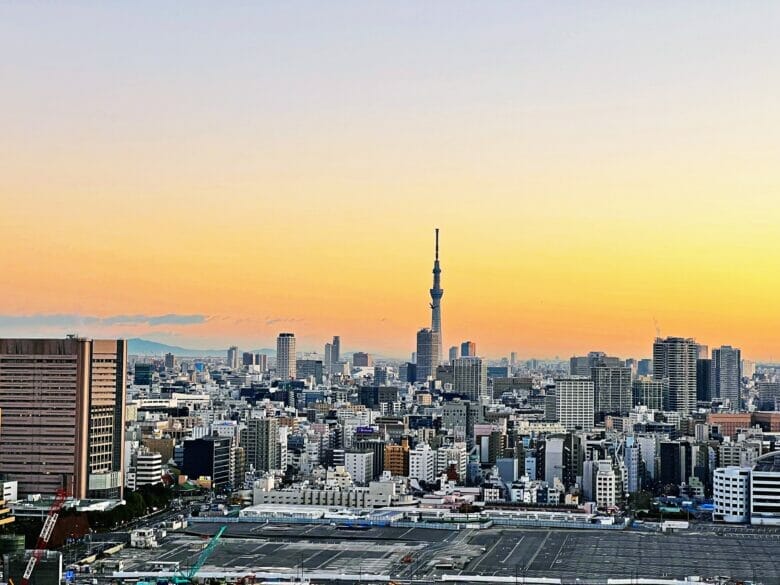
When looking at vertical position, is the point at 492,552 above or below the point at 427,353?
below

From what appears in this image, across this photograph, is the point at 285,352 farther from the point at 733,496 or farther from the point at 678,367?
the point at 733,496

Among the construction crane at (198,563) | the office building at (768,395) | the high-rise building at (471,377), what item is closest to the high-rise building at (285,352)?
the high-rise building at (471,377)

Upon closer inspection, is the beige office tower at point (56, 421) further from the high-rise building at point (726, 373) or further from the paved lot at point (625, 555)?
the high-rise building at point (726, 373)

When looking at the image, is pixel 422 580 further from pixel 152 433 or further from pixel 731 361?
pixel 731 361

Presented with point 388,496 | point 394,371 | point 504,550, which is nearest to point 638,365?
point 394,371

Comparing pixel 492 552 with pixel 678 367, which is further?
pixel 678 367

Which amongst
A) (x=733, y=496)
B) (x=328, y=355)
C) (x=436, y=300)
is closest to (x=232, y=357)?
(x=328, y=355)

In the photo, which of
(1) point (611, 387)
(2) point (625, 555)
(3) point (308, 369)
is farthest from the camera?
(3) point (308, 369)

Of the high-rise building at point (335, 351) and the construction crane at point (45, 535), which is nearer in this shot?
the construction crane at point (45, 535)

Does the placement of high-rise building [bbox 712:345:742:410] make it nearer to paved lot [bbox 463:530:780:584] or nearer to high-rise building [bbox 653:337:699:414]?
high-rise building [bbox 653:337:699:414]
